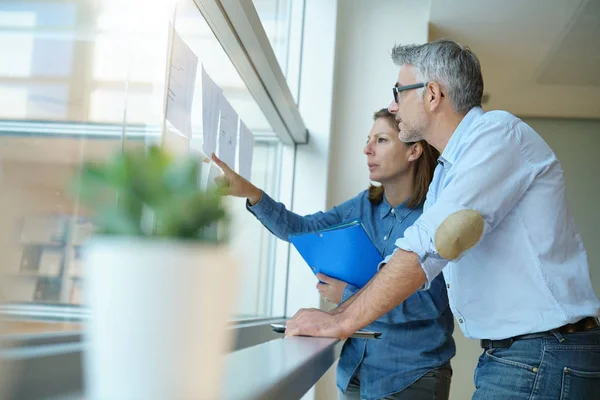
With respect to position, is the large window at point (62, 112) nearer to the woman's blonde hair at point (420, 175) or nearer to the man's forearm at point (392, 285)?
the man's forearm at point (392, 285)

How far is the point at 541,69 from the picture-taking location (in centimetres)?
441

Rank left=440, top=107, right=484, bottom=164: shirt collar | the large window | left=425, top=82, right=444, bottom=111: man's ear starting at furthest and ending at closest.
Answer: left=425, top=82, right=444, bottom=111: man's ear
left=440, top=107, right=484, bottom=164: shirt collar
the large window

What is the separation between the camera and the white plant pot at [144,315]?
358 mm

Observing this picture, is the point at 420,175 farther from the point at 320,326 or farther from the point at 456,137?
the point at 320,326

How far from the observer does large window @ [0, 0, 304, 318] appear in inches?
27.8

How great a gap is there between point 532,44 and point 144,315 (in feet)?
13.4

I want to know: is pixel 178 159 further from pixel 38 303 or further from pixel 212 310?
pixel 38 303

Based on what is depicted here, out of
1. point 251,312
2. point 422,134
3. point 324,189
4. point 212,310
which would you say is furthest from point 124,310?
point 324,189

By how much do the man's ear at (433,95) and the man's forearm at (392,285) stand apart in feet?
1.79

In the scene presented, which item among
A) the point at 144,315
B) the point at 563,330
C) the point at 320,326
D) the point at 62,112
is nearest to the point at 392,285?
the point at 320,326

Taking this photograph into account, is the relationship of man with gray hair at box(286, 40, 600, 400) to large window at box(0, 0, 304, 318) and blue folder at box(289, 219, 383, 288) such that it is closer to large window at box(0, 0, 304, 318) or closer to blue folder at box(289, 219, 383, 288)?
blue folder at box(289, 219, 383, 288)

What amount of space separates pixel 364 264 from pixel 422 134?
404 mm

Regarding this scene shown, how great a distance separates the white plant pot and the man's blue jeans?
1112 mm

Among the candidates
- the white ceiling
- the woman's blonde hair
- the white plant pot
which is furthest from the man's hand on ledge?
the white ceiling
